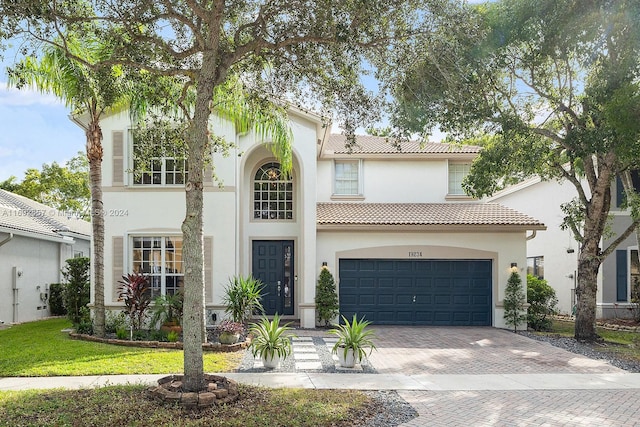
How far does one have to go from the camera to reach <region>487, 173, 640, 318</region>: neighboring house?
1931cm

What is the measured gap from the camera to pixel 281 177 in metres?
18.1

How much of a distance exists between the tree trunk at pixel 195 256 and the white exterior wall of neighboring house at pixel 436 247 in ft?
30.2

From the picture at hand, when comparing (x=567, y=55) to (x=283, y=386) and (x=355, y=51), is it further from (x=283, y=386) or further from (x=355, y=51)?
(x=283, y=386)

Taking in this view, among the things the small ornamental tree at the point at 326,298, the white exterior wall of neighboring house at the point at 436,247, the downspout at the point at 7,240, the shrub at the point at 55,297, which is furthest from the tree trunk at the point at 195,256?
the shrub at the point at 55,297

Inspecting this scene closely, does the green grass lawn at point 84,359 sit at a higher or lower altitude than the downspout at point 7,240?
A: lower

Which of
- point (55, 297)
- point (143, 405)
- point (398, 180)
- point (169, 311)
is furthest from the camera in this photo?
point (55, 297)

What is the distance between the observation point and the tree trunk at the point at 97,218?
13.4 m

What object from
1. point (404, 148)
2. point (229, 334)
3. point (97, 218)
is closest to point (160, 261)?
point (97, 218)

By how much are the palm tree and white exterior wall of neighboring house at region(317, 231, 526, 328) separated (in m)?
6.60

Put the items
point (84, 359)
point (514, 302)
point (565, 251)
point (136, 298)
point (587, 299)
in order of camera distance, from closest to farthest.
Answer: point (84, 359), point (136, 298), point (587, 299), point (514, 302), point (565, 251)

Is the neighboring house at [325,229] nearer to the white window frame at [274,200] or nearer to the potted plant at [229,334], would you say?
the white window frame at [274,200]

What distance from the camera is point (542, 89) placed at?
14625mm

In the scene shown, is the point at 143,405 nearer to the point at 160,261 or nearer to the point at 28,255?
the point at 160,261

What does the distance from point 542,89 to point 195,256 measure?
35.8ft
